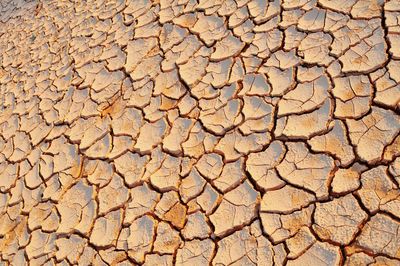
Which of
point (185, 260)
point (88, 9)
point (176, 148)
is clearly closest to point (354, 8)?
point (176, 148)

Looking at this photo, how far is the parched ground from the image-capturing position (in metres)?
1.62

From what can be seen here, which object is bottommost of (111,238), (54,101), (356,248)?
(356,248)

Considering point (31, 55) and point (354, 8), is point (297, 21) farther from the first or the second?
point (31, 55)

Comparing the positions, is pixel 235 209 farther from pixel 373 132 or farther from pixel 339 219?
pixel 373 132

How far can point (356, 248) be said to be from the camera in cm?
147

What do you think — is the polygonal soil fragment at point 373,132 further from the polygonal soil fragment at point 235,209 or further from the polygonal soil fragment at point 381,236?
the polygonal soil fragment at point 235,209

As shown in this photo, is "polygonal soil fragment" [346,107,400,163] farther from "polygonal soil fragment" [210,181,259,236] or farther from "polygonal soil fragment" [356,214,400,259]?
"polygonal soil fragment" [210,181,259,236]

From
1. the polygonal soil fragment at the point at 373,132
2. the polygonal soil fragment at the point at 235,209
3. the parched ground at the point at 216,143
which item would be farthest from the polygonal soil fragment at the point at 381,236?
the polygonal soil fragment at the point at 235,209

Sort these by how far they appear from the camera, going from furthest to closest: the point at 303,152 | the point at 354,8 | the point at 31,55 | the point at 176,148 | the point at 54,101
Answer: the point at 31,55 < the point at 54,101 < the point at 354,8 < the point at 176,148 < the point at 303,152

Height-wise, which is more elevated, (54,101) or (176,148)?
(54,101)

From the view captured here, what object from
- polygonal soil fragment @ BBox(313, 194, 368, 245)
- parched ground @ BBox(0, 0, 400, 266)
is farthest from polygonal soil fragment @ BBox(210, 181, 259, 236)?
polygonal soil fragment @ BBox(313, 194, 368, 245)

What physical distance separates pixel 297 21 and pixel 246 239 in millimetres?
1225

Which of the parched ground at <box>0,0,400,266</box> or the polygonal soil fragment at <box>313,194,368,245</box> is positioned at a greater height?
the parched ground at <box>0,0,400,266</box>

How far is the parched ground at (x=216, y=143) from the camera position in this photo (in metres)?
1.62
